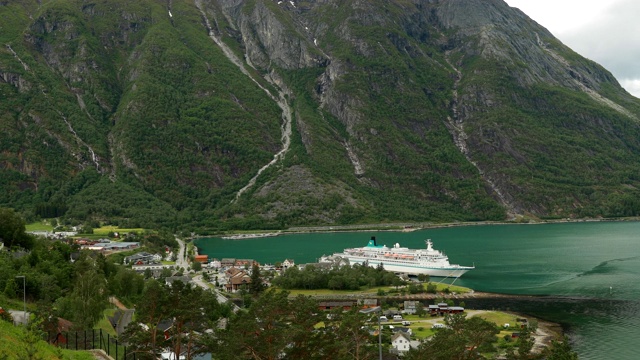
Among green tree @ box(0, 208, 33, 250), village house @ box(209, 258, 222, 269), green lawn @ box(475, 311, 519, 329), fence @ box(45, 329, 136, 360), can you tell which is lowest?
green lawn @ box(475, 311, 519, 329)

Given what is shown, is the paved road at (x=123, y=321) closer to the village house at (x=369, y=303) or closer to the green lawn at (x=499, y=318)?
the village house at (x=369, y=303)

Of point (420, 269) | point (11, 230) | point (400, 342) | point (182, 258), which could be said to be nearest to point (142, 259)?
point (182, 258)

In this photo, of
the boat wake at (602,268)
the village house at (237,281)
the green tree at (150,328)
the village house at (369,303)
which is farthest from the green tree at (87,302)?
the boat wake at (602,268)

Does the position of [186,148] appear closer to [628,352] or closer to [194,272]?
[194,272]

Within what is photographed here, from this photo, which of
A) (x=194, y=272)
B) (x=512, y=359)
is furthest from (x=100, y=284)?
(x=194, y=272)

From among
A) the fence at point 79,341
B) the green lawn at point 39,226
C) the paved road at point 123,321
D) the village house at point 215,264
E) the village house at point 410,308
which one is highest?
the green lawn at point 39,226

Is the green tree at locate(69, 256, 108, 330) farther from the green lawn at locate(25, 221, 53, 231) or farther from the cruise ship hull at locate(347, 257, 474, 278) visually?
the green lawn at locate(25, 221, 53, 231)

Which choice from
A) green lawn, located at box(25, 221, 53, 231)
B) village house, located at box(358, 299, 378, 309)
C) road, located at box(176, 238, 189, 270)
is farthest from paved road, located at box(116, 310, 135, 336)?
green lawn, located at box(25, 221, 53, 231)
